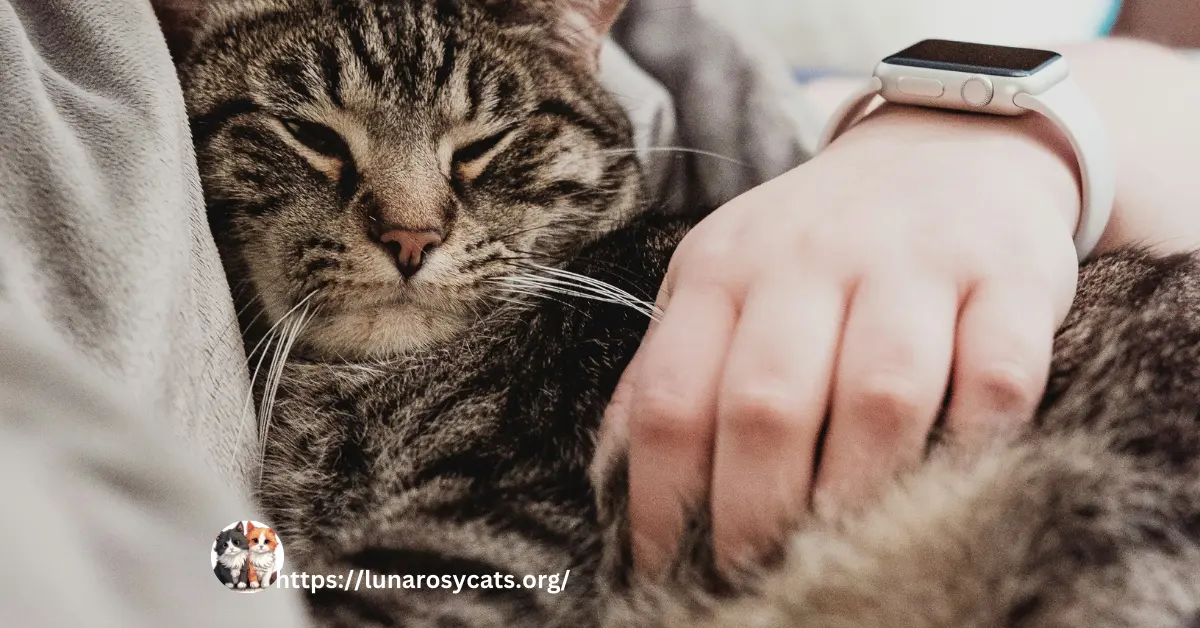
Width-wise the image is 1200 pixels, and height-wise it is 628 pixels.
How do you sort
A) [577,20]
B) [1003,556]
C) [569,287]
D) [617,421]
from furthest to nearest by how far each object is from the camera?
[577,20] → [569,287] → [617,421] → [1003,556]

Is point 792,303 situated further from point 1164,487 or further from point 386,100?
point 386,100

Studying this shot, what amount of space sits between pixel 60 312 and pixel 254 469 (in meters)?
0.15

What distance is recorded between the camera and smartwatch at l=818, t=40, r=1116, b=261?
0.50 metres

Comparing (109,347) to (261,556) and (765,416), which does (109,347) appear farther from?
(765,416)

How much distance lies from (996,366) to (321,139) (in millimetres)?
468

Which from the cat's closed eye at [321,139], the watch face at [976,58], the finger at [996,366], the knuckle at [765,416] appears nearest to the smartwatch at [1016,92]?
the watch face at [976,58]

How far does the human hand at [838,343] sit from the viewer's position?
0.38m

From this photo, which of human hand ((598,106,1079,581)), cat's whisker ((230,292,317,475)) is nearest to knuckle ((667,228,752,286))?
human hand ((598,106,1079,581))

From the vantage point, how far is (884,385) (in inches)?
14.7

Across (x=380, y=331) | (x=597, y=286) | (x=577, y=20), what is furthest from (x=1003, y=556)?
(x=577, y=20)

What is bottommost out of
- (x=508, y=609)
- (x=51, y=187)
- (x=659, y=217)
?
(x=508, y=609)

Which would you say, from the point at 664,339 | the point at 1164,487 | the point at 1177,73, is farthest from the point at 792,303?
the point at 1177,73

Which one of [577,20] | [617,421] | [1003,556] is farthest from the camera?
[577,20]

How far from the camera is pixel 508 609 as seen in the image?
450mm
